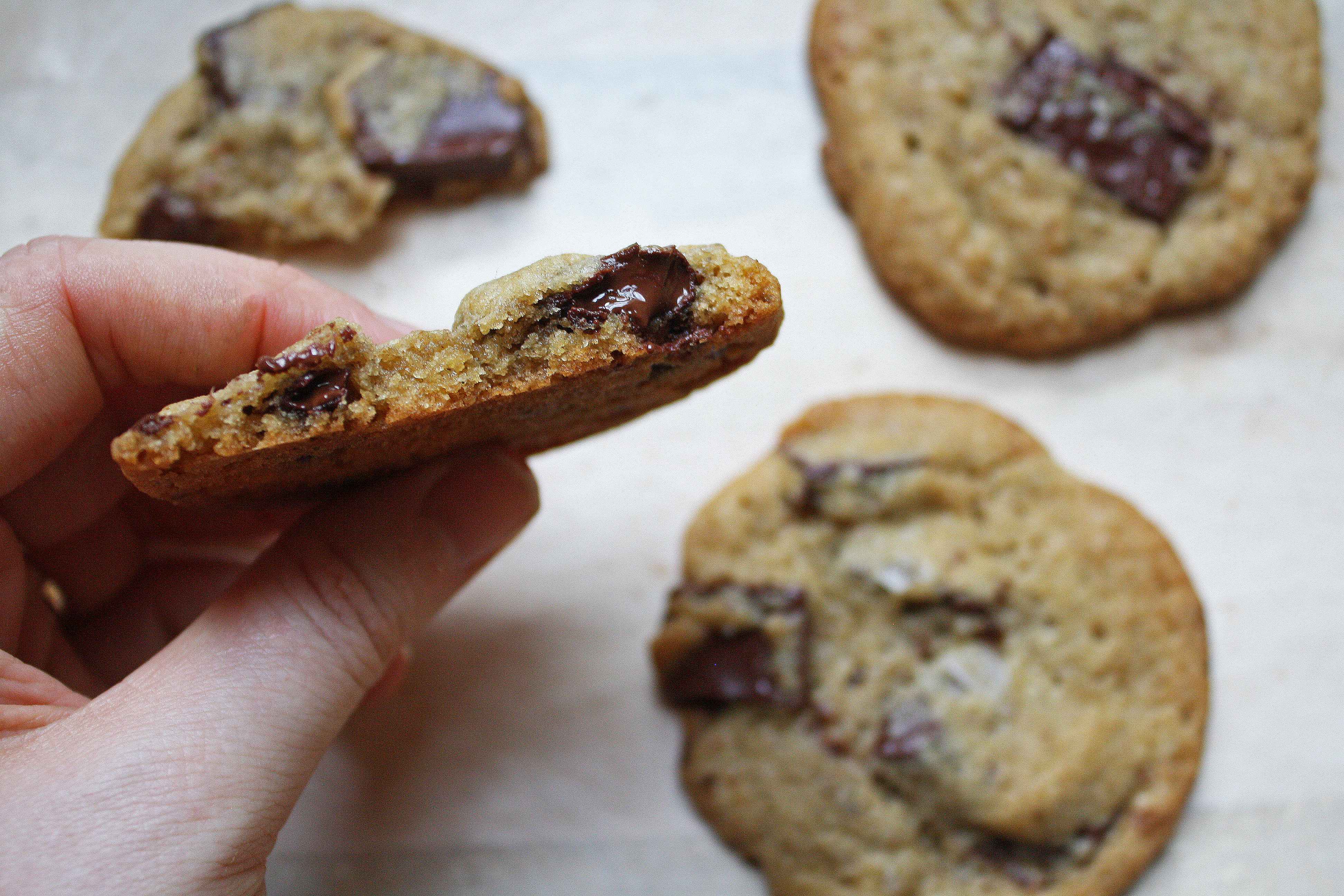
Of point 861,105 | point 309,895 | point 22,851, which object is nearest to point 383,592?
point 22,851

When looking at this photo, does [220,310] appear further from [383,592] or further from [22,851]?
[22,851]

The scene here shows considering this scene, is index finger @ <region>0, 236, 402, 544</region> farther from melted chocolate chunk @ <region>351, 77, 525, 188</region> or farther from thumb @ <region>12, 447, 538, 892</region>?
melted chocolate chunk @ <region>351, 77, 525, 188</region>

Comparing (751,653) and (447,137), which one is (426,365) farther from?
(447,137)

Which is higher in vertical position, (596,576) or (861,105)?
(861,105)

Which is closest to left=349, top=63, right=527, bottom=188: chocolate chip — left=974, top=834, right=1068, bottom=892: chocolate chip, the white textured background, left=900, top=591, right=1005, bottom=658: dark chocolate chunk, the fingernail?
the white textured background

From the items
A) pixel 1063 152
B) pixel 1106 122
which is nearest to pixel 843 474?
pixel 1063 152
